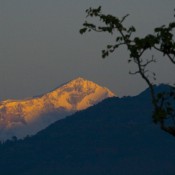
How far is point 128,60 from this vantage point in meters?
69.9

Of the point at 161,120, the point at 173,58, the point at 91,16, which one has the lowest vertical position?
the point at 161,120

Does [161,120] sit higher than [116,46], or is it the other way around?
[116,46]

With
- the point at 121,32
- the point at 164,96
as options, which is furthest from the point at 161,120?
the point at 121,32

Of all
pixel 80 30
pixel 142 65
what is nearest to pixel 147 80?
pixel 142 65

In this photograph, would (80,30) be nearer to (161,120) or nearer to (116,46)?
(116,46)

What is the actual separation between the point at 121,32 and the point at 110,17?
1.42 meters

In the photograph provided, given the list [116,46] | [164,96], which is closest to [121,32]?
[116,46]

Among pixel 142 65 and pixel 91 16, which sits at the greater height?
pixel 91 16

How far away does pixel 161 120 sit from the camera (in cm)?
6938

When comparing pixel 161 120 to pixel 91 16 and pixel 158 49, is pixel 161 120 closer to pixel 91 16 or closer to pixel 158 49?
pixel 158 49

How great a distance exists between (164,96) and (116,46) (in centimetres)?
509

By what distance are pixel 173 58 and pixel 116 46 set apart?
14.0 feet

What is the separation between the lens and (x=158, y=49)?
231 feet

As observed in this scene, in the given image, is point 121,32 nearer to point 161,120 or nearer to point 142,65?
point 142,65
